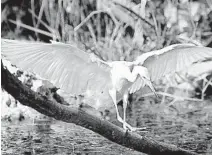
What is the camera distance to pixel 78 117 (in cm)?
100

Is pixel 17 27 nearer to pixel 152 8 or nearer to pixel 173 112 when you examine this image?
pixel 152 8

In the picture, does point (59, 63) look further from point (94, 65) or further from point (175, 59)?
point (175, 59)

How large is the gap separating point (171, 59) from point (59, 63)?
1.04ft

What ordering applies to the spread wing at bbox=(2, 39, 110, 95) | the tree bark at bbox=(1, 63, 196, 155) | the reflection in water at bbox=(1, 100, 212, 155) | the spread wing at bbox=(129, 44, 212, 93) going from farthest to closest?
the reflection in water at bbox=(1, 100, 212, 155) → the spread wing at bbox=(129, 44, 212, 93) → the spread wing at bbox=(2, 39, 110, 95) → the tree bark at bbox=(1, 63, 196, 155)

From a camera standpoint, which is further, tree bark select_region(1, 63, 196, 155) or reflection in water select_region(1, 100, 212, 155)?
reflection in water select_region(1, 100, 212, 155)

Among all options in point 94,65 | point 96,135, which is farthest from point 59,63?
point 96,135

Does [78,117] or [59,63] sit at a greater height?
[59,63]

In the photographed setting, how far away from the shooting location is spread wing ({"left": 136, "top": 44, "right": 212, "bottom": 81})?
132cm

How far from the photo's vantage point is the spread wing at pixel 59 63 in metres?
1.15

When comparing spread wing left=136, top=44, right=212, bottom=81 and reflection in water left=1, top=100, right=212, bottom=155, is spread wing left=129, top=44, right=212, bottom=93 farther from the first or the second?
reflection in water left=1, top=100, right=212, bottom=155

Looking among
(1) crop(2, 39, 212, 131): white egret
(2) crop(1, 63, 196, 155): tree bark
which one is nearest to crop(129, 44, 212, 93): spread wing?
(1) crop(2, 39, 212, 131): white egret

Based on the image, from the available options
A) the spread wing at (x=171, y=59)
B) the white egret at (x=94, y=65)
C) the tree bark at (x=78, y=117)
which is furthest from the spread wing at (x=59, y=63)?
the tree bark at (x=78, y=117)

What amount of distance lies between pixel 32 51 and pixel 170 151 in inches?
15.8

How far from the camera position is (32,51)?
3.94ft
